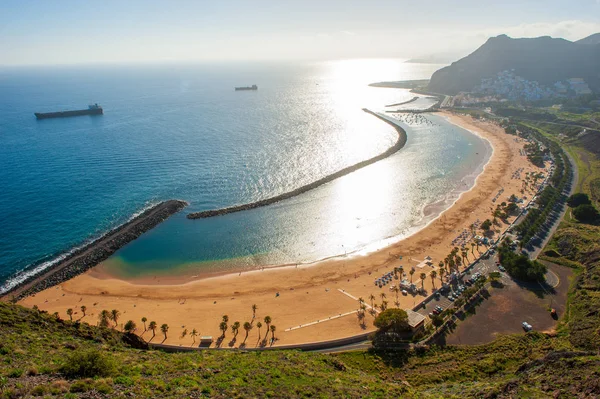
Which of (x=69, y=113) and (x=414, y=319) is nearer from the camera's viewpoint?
(x=414, y=319)

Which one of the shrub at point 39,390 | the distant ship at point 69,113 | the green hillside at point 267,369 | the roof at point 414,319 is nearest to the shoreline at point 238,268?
the roof at point 414,319

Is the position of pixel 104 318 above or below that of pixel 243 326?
above

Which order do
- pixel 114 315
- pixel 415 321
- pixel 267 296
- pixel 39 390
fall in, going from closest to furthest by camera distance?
pixel 39 390 < pixel 415 321 < pixel 114 315 < pixel 267 296

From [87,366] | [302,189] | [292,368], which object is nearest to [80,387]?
[87,366]

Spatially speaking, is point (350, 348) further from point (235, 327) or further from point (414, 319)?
point (235, 327)

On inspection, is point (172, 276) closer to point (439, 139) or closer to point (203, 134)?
point (203, 134)

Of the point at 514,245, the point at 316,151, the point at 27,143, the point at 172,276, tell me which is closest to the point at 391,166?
the point at 316,151

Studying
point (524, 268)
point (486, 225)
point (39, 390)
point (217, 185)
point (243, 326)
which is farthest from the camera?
point (217, 185)
